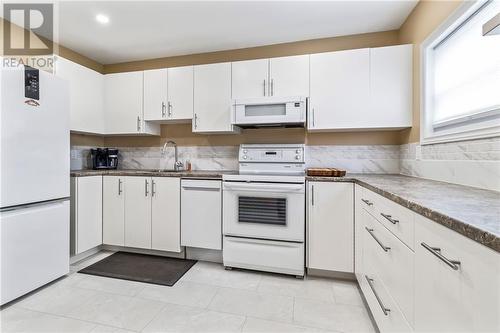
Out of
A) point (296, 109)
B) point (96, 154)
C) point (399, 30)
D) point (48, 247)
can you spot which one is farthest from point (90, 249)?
point (399, 30)

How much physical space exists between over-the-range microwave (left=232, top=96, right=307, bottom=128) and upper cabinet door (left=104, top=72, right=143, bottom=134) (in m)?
1.27

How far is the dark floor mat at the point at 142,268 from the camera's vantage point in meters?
2.15

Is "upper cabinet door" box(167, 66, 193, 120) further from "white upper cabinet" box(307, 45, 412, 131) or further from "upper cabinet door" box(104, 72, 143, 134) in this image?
"white upper cabinet" box(307, 45, 412, 131)

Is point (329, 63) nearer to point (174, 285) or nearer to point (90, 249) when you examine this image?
point (174, 285)

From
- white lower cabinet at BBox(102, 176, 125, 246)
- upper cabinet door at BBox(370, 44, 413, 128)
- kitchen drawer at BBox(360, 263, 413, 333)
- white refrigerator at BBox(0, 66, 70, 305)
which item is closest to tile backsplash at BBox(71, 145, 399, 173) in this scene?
upper cabinet door at BBox(370, 44, 413, 128)

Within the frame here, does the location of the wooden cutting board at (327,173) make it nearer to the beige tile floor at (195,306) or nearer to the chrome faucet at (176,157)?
the beige tile floor at (195,306)

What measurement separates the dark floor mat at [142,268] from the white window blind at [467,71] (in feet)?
8.13

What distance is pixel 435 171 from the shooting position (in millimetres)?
1700

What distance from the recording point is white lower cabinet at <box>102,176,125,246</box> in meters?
2.63

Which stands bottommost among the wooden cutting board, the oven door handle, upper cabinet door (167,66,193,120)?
the oven door handle

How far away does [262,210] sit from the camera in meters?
2.19

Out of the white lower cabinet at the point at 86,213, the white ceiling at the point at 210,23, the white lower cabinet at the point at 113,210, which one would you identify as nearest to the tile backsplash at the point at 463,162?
the white ceiling at the point at 210,23

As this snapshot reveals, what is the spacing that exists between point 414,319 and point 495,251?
0.60 meters

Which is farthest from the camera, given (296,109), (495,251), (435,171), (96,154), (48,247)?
(96,154)
